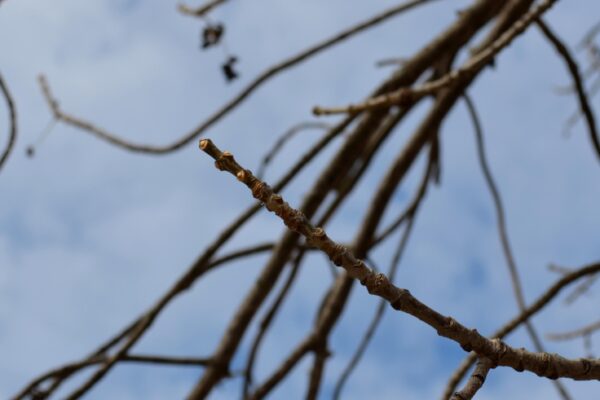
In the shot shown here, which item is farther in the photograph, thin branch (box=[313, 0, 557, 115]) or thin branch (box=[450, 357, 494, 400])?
thin branch (box=[313, 0, 557, 115])

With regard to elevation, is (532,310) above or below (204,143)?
above

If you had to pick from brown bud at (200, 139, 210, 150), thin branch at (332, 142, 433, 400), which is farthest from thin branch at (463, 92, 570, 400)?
brown bud at (200, 139, 210, 150)

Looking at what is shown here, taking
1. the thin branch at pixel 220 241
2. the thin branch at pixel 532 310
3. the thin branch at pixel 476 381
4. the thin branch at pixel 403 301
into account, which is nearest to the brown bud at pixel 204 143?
the thin branch at pixel 403 301

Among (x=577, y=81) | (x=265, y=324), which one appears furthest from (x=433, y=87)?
(x=265, y=324)

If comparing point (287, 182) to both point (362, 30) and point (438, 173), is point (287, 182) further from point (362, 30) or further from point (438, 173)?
point (438, 173)

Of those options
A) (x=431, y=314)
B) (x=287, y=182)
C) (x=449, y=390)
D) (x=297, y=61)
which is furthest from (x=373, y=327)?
(x=431, y=314)

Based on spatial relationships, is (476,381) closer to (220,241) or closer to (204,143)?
(204,143)

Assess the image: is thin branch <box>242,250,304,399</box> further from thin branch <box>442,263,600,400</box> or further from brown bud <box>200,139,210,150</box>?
brown bud <box>200,139,210,150</box>
